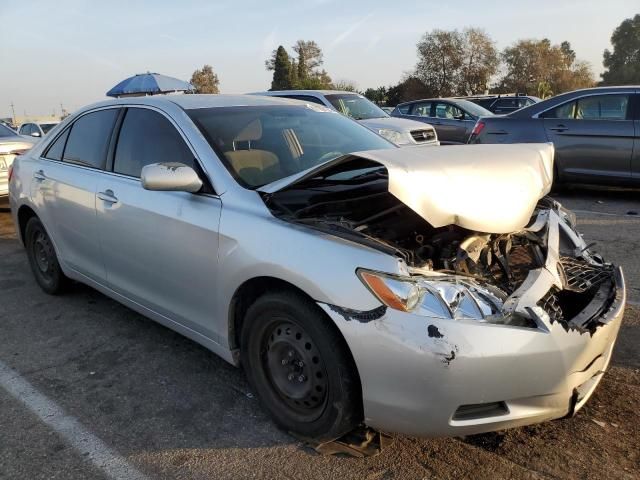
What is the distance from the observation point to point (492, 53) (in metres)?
54.3

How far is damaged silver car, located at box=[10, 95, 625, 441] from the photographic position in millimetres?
2270

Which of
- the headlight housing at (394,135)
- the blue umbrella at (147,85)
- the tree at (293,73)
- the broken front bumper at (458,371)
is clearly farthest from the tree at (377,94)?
the broken front bumper at (458,371)

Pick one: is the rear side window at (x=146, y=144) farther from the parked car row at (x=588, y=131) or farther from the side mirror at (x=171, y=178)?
the parked car row at (x=588, y=131)

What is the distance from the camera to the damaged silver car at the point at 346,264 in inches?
89.4

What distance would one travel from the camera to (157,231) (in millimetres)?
3312

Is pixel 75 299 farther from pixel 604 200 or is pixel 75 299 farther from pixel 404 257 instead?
pixel 604 200

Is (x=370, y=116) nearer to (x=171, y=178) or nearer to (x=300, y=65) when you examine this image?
(x=171, y=178)

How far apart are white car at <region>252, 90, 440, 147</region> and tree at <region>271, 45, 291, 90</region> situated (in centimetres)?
5564

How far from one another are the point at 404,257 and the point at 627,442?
137 cm

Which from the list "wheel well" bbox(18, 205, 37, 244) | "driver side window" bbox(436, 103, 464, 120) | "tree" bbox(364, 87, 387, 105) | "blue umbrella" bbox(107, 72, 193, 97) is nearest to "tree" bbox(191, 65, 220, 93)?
"tree" bbox(364, 87, 387, 105)

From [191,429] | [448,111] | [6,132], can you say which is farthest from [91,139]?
[448,111]

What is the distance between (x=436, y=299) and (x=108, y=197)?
Answer: 2422 mm

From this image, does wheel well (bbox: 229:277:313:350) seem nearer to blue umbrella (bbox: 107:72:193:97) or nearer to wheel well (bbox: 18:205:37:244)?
wheel well (bbox: 18:205:37:244)

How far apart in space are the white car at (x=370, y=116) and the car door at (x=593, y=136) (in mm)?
2381
